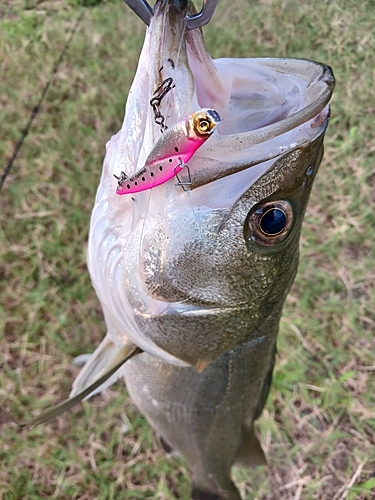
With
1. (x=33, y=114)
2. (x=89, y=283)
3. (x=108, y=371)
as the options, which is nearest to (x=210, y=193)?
(x=108, y=371)

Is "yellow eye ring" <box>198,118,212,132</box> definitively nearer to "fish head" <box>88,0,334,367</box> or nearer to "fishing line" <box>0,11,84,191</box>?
"fish head" <box>88,0,334,367</box>

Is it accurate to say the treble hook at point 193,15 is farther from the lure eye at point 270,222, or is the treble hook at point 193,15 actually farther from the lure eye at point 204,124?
the lure eye at point 270,222

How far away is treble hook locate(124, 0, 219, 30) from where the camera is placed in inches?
34.4

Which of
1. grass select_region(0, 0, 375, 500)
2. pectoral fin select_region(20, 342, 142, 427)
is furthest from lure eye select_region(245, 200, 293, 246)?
grass select_region(0, 0, 375, 500)

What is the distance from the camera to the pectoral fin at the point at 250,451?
1.94 m

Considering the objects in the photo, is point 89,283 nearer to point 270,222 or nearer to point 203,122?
point 270,222

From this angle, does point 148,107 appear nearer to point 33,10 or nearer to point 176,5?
point 176,5

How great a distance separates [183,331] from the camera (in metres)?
1.25

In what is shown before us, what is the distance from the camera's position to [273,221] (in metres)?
1.04

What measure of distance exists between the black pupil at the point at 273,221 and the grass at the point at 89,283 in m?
1.81

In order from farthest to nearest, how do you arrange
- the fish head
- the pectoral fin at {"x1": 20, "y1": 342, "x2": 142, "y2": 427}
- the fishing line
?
1. the fishing line
2. the pectoral fin at {"x1": 20, "y1": 342, "x2": 142, "y2": 427}
3. the fish head

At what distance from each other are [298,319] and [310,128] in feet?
6.54

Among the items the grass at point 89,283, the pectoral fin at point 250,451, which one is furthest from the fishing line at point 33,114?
the pectoral fin at point 250,451

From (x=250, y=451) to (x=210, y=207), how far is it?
139 cm
